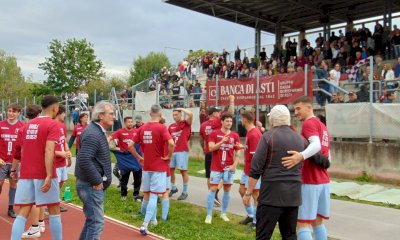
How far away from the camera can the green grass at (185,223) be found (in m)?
7.05

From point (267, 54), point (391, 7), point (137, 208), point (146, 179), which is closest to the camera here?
point (146, 179)

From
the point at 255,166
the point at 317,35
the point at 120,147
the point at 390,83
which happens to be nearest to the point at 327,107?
the point at 390,83

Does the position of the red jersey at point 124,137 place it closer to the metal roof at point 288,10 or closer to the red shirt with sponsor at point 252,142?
the red shirt with sponsor at point 252,142

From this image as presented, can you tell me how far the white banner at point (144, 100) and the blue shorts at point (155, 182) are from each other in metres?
11.8

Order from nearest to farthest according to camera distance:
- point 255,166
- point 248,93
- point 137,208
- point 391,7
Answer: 1. point 255,166
2. point 137,208
3. point 248,93
4. point 391,7

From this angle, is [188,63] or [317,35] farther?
[188,63]

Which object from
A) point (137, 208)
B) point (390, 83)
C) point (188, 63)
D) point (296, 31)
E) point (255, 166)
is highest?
point (296, 31)

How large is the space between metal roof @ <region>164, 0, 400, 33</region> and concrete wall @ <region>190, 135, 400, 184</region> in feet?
40.4

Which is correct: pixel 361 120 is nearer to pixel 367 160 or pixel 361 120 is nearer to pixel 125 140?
pixel 367 160

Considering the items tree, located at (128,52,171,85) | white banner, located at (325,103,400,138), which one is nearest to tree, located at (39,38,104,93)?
tree, located at (128,52,171,85)

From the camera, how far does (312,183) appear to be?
5293 millimetres

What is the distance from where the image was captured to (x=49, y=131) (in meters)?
5.71

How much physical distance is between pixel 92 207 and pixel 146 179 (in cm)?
243

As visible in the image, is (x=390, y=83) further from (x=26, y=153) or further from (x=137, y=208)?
(x=26, y=153)
